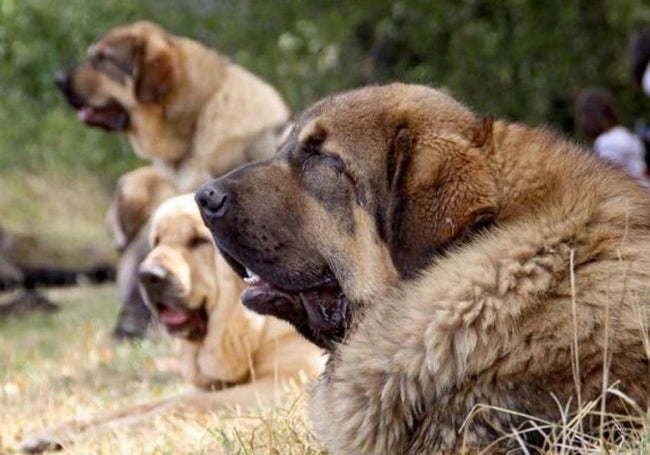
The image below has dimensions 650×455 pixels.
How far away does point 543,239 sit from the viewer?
335cm

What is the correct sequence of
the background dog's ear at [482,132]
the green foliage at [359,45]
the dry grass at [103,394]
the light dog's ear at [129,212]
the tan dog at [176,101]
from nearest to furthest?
the background dog's ear at [482,132], the dry grass at [103,394], the tan dog at [176,101], the light dog's ear at [129,212], the green foliage at [359,45]

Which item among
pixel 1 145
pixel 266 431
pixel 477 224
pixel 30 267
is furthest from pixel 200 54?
pixel 1 145

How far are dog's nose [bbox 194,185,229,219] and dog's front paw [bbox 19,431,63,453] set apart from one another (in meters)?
1.94

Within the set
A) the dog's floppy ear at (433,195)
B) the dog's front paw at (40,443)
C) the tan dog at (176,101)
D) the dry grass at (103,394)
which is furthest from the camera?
the tan dog at (176,101)

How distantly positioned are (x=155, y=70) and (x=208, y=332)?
152 inches

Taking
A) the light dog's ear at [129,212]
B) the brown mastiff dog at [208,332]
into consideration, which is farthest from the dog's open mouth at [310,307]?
the light dog's ear at [129,212]

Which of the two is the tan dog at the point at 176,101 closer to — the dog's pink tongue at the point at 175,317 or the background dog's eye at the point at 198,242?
the background dog's eye at the point at 198,242

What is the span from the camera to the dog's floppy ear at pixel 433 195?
133 inches

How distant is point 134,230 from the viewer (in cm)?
971

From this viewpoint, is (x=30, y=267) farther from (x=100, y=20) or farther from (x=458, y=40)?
(x=458, y=40)

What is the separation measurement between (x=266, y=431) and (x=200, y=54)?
572cm

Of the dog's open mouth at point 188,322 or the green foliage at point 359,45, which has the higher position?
the dog's open mouth at point 188,322

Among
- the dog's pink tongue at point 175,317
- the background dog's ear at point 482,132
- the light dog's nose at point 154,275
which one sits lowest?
the dog's pink tongue at point 175,317

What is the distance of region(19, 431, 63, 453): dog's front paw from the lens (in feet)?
17.2
